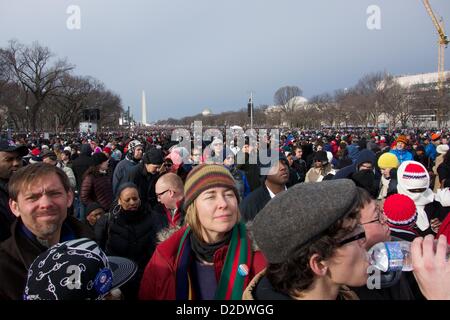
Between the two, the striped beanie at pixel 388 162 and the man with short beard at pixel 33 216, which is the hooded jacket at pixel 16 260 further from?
the striped beanie at pixel 388 162

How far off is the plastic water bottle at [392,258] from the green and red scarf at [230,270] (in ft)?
2.39

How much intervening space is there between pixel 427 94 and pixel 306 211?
210 feet

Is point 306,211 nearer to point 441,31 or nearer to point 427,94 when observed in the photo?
point 427,94

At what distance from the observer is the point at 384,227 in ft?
7.74

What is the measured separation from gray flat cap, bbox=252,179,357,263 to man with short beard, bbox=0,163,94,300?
1280 mm

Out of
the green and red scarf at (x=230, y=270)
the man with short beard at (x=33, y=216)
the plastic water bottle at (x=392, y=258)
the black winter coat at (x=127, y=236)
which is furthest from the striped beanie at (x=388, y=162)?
the man with short beard at (x=33, y=216)

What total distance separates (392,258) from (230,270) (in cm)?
87

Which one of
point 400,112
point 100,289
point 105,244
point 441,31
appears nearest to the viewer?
point 100,289

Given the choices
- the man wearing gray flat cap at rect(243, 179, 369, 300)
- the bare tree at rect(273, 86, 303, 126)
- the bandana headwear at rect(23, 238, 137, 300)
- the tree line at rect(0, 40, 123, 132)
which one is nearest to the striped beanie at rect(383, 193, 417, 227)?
the man wearing gray flat cap at rect(243, 179, 369, 300)

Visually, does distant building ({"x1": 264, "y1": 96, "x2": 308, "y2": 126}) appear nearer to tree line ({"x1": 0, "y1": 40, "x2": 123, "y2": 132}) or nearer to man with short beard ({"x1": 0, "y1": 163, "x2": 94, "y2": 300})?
tree line ({"x1": 0, "y1": 40, "x2": 123, "y2": 132})

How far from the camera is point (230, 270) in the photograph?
7.37ft

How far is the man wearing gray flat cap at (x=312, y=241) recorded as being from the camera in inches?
60.1

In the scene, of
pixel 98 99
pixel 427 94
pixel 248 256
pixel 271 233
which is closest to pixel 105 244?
pixel 248 256

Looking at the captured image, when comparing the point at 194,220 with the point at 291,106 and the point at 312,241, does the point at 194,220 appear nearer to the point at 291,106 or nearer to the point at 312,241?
the point at 312,241
